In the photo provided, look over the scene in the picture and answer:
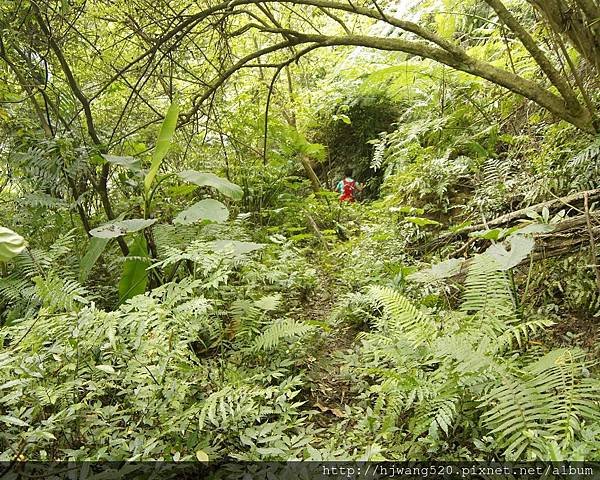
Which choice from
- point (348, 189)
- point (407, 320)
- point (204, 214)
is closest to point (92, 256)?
point (204, 214)

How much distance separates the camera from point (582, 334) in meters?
2.25

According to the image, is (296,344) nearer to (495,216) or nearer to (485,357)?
(485,357)

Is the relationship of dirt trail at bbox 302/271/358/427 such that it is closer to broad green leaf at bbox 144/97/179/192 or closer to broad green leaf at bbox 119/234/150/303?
broad green leaf at bbox 119/234/150/303

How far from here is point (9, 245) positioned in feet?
4.00

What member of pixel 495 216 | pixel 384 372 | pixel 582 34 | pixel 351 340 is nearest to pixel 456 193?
pixel 495 216

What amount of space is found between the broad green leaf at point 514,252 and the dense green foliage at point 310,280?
21 mm

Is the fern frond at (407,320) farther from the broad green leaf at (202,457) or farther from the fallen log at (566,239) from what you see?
the broad green leaf at (202,457)

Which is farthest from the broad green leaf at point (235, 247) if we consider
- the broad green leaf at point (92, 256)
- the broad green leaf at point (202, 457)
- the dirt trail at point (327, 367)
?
the broad green leaf at point (202, 457)

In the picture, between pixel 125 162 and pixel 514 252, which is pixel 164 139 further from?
pixel 514 252

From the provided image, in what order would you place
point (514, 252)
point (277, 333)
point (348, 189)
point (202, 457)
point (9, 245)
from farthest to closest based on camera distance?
point (348, 189) < point (277, 333) < point (514, 252) < point (202, 457) < point (9, 245)

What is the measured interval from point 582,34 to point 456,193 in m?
1.57

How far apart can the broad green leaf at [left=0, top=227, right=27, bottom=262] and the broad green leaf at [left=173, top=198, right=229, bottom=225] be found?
1.41m

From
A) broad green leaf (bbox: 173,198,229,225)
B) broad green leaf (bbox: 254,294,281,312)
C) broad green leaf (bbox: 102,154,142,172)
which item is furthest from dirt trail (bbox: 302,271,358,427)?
broad green leaf (bbox: 102,154,142,172)

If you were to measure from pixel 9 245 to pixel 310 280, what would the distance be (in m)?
2.47
